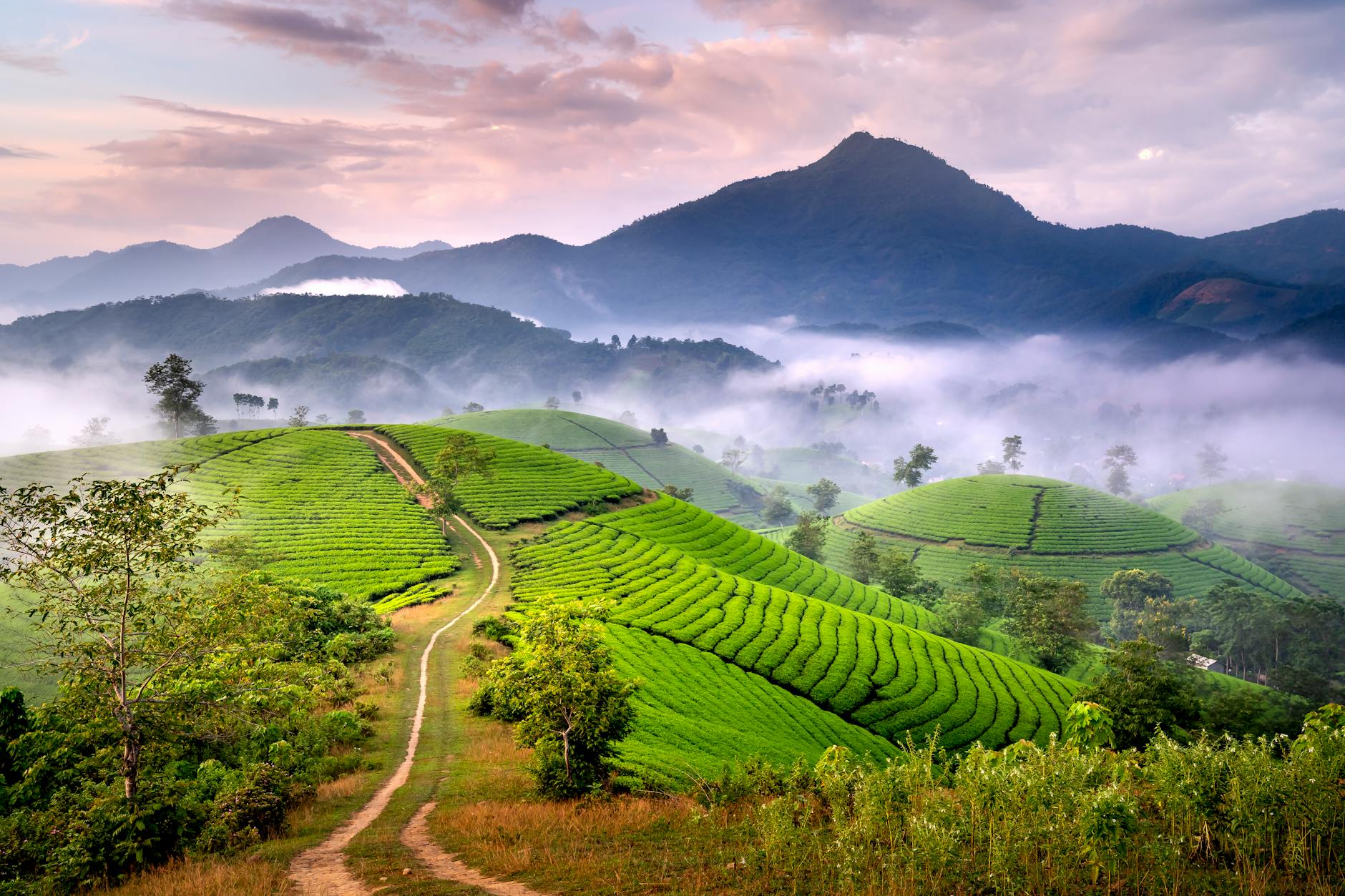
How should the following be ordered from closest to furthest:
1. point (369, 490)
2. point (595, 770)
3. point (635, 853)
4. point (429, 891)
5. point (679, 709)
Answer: point (429, 891)
point (635, 853)
point (595, 770)
point (679, 709)
point (369, 490)

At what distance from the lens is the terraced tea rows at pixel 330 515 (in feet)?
175

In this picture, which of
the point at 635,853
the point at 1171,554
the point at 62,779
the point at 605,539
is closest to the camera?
the point at 635,853

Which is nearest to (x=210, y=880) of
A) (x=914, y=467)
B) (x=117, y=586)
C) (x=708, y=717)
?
(x=117, y=586)

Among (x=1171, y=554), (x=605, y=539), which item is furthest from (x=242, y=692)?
(x=1171, y=554)

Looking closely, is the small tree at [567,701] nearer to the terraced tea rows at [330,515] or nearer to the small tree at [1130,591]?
the terraced tea rows at [330,515]

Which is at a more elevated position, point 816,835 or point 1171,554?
point 816,835

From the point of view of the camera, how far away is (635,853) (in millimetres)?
14062

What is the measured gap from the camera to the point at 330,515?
65875mm

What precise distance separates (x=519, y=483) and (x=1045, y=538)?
10127 centimetres

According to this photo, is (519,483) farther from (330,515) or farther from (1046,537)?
(1046,537)

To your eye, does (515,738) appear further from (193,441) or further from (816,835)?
(193,441)

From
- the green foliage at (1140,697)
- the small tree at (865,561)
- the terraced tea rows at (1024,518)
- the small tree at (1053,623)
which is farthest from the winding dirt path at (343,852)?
the terraced tea rows at (1024,518)

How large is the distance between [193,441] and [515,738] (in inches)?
3632

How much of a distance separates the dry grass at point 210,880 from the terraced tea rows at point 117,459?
78253mm
